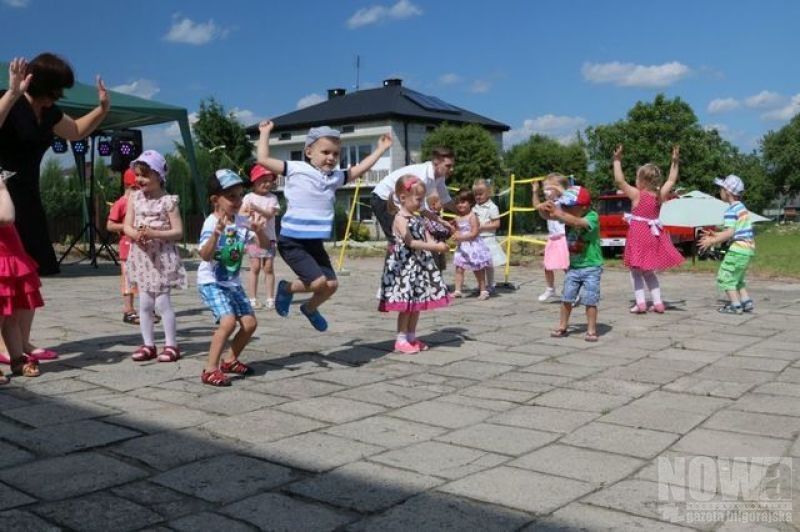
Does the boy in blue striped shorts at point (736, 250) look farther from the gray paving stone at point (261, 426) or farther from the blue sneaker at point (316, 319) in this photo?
the gray paving stone at point (261, 426)

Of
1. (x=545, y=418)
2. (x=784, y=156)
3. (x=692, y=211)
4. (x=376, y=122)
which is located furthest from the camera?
(x=784, y=156)

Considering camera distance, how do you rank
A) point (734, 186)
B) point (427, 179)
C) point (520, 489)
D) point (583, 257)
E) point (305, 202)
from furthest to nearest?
1. point (734, 186)
2. point (427, 179)
3. point (583, 257)
4. point (305, 202)
5. point (520, 489)

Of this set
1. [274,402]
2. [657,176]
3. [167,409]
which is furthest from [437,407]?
[657,176]

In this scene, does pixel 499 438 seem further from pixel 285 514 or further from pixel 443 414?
pixel 285 514

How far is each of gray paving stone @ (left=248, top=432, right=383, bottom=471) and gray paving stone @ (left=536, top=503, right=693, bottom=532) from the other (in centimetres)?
96

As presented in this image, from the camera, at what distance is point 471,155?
145 feet

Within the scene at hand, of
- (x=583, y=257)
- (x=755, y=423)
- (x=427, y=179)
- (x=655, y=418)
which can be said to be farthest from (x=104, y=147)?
(x=755, y=423)

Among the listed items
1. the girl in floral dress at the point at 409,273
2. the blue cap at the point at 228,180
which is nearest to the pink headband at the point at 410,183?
the girl in floral dress at the point at 409,273

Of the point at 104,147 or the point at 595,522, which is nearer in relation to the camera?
the point at 595,522

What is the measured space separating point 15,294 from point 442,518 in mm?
3453

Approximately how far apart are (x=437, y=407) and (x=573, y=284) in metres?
2.89

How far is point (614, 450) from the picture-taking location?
137 inches

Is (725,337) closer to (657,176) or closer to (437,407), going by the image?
(657,176)

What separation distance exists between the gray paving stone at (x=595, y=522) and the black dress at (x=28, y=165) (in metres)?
3.87
